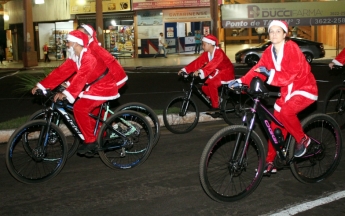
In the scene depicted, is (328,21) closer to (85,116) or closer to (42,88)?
(85,116)

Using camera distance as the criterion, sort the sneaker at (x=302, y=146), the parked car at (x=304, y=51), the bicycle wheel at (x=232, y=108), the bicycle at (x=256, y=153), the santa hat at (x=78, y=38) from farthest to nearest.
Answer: the parked car at (x=304, y=51) < the bicycle wheel at (x=232, y=108) < the santa hat at (x=78, y=38) < the sneaker at (x=302, y=146) < the bicycle at (x=256, y=153)

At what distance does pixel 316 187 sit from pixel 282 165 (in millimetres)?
548

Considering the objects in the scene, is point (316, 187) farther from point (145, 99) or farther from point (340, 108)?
point (145, 99)

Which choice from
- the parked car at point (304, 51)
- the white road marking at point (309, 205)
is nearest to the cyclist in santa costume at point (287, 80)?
the white road marking at point (309, 205)

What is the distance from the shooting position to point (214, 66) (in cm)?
939

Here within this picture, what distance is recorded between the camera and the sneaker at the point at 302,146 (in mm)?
5828

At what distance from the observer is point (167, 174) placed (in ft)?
22.0

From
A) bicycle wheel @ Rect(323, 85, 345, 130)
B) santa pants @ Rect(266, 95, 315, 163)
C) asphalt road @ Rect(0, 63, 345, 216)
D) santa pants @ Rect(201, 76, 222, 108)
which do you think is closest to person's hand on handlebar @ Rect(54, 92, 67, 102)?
asphalt road @ Rect(0, 63, 345, 216)

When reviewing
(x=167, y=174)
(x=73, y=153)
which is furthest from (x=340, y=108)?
(x=73, y=153)

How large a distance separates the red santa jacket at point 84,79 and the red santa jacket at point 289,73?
80.4 inches

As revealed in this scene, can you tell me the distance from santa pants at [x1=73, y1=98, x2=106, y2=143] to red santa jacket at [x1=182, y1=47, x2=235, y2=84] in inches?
114

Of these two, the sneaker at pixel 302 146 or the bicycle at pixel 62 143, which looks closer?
the sneaker at pixel 302 146

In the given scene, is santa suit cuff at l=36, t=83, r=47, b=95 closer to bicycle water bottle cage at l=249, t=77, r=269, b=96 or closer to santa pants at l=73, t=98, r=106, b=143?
santa pants at l=73, t=98, r=106, b=143

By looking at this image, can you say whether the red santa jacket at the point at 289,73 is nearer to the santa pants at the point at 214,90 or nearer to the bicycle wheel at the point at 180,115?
the bicycle wheel at the point at 180,115
